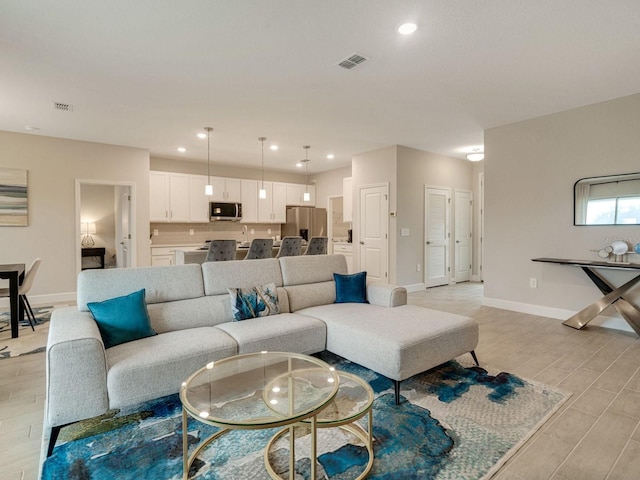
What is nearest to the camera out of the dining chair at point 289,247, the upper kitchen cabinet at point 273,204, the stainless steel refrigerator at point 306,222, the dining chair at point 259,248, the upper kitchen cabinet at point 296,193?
the dining chair at point 259,248

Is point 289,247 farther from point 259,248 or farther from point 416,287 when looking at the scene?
point 416,287

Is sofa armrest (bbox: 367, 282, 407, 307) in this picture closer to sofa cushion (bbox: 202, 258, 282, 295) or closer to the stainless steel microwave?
sofa cushion (bbox: 202, 258, 282, 295)

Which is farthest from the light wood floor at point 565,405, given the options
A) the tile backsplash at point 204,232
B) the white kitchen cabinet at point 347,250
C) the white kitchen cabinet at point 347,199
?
the tile backsplash at point 204,232

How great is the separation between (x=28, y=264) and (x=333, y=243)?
17.8 ft

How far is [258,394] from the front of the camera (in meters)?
1.71

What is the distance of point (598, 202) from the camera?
13.2ft

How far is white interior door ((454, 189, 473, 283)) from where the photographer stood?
23.5 feet

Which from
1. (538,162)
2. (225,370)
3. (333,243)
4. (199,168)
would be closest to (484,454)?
(225,370)

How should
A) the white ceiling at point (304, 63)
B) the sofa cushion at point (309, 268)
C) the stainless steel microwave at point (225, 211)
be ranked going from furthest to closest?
the stainless steel microwave at point (225, 211), the sofa cushion at point (309, 268), the white ceiling at point (304, 63)

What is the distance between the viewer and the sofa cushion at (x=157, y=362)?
1.89m

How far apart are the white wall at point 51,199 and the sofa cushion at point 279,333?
4.39m

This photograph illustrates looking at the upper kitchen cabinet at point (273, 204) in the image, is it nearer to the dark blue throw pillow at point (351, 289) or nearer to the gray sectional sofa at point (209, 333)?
the gray sectional sofa at point (209, 333)

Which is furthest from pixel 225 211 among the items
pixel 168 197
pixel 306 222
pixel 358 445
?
pixel 358 445

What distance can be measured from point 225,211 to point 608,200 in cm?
631
